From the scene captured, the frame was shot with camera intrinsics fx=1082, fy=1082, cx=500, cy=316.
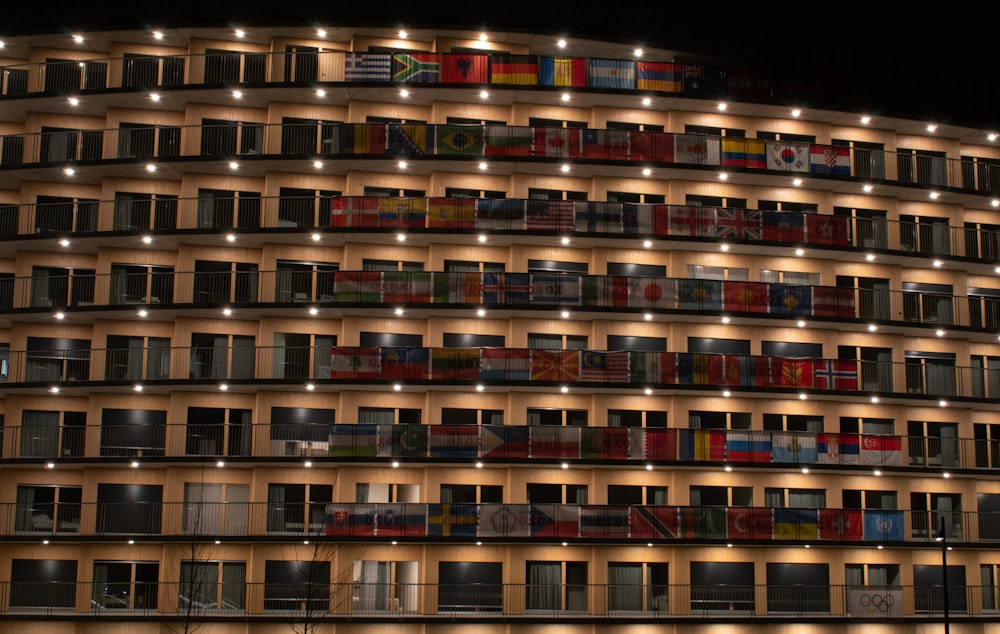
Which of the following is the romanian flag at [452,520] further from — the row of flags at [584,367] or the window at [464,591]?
the row of flags at [584,367]

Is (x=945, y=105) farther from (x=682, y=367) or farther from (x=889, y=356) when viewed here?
(x=682, y=367)

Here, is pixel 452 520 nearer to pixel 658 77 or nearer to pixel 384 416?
pixel 384 416

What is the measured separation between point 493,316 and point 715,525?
11.6 meters

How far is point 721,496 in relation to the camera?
140 ft

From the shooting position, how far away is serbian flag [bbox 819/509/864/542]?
41125mm

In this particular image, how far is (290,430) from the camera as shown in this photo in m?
41.2

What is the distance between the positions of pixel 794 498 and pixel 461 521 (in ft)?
44.7

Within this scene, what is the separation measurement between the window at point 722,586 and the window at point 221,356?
745 inches

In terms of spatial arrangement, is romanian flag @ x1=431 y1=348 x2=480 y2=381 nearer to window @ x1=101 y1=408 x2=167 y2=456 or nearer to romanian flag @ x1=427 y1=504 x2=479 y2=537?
romanian flag @ x1=427 y1=504 x2=479 y2=537

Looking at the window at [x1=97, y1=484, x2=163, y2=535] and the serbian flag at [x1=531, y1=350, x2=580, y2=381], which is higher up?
the serbian flag at [x1=531, y1=350, x2=580, y2=381]

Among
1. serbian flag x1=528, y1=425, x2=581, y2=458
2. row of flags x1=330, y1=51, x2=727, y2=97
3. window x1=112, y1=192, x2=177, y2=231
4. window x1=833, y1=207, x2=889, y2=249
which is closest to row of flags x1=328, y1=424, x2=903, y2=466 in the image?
serbian flag x1=528, y1=425, x2=581, y2=458

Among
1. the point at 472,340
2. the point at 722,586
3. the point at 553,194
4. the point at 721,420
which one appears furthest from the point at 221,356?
the point at 722,586

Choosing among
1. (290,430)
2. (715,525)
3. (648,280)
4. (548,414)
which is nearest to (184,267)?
(290,430)

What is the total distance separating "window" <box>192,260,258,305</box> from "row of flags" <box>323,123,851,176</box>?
20.1 ft
